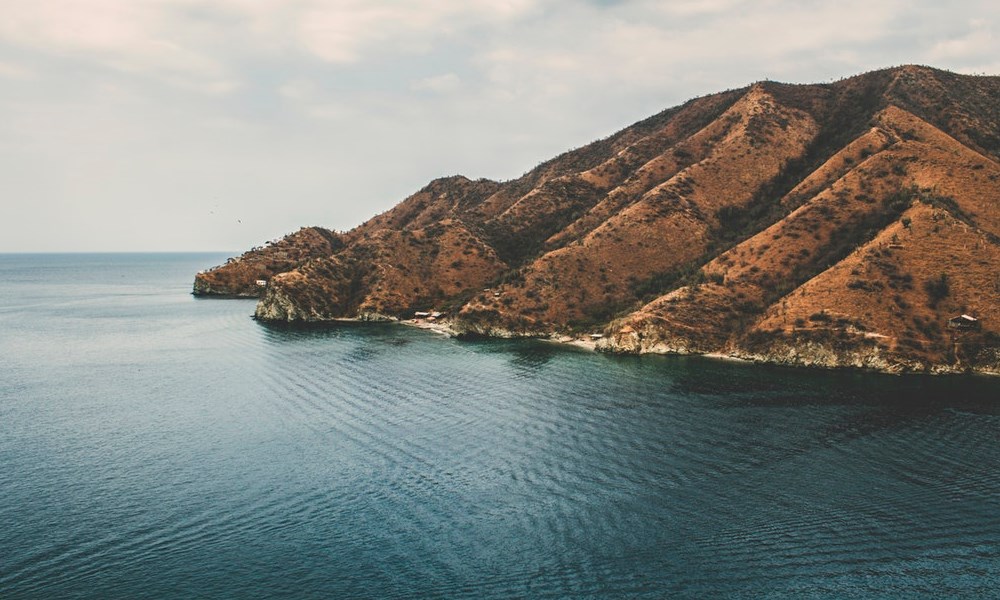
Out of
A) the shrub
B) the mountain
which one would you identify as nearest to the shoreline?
the mountain

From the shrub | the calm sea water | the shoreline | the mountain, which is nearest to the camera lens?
the calm sea water

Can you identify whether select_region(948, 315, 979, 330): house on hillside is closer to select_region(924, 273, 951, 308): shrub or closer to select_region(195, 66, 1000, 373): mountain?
select_region(195, 66, 1000, 373): mountain

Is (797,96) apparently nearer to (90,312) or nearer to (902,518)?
(902,518)

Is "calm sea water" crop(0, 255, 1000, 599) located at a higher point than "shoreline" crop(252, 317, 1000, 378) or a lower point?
lower

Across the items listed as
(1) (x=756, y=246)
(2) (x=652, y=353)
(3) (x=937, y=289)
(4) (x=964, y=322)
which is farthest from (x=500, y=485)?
(1) (x=756, y=246)

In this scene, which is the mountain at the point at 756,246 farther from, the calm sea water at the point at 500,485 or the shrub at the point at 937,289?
the calm sea water at the point at 500,485

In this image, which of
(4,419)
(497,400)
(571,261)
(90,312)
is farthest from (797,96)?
(90,312)
